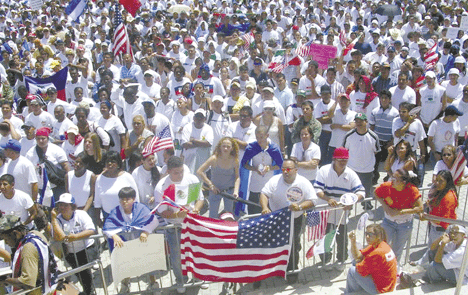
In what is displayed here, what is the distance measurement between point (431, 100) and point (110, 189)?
6686mm

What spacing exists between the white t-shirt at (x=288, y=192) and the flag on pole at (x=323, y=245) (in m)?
0.43

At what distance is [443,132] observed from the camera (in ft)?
26.7

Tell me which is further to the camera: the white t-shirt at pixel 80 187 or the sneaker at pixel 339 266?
the white t-shirt at pixel 80 187

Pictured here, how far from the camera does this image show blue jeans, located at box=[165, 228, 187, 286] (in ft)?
19.5

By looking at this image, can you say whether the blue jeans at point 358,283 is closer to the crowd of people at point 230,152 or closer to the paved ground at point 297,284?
the crowd of people at point 230,152

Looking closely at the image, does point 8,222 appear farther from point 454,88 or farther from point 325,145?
point 454,88

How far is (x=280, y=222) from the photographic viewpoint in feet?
18.2

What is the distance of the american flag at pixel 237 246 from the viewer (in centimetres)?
552

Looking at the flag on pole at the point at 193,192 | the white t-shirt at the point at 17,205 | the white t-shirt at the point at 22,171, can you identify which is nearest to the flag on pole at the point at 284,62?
the flag on pole at the point at 193,192

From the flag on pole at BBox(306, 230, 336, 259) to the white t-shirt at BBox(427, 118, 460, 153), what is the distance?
11.5ft

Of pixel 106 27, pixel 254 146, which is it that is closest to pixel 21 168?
pixel 254 146

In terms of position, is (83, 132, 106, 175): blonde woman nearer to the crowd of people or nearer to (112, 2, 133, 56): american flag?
the crowd of people

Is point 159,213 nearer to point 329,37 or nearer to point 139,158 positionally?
point 139,158

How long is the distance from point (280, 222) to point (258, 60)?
22.3ft
